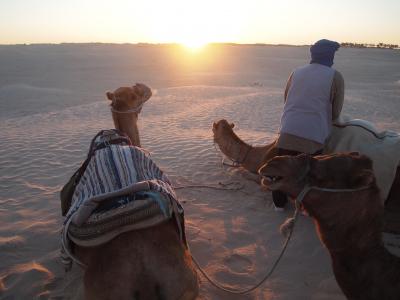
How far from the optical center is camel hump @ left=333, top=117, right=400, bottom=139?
3.90 m

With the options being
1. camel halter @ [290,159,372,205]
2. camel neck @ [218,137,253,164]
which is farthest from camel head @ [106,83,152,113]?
camel halter @ [290,159,372,205]

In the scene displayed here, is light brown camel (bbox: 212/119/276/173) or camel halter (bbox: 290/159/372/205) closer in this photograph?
camel halter (bbox: 290/159/372/205)

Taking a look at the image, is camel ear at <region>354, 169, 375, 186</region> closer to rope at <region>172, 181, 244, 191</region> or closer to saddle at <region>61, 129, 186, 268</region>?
saddle at <region>61, 129, 186, 268</region>

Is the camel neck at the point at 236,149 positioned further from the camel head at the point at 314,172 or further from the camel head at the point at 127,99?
the camel head at the point at 314,172

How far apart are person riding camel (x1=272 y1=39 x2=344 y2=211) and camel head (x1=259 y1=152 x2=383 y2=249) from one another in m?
2.11

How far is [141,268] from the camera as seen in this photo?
227cm

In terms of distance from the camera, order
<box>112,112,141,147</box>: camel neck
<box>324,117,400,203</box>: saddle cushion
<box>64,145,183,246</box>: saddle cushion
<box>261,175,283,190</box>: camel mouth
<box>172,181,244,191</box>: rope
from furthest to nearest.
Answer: <box>172,181,244,191</box>: rope < <box>112,112,141,147</box>: camel neck < <box>324,117,400,203</box>: saddle cushion < <box>64,145,183,246</box>: saddle cushion < <box>261,175,283,190</box>: camel mouth

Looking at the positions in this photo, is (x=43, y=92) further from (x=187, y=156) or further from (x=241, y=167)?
(x=241, y=167)

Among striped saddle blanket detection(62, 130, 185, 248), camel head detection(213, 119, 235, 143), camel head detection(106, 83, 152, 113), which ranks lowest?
camel head detection(213, 119, 235, 143)

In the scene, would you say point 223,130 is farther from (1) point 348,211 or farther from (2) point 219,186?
(1) point 348,211

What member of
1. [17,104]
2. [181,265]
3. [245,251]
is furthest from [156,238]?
[17,104]

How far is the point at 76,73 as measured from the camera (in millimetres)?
27891

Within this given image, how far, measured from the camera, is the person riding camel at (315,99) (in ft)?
13.9

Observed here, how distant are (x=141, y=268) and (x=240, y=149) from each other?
12.8ft
